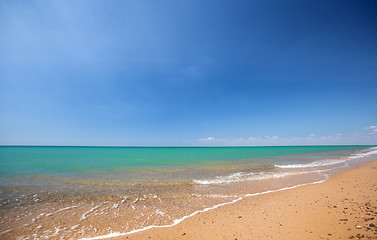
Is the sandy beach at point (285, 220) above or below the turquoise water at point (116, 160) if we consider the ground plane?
above

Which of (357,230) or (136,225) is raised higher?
(357,230)

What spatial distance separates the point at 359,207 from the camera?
21.5ft

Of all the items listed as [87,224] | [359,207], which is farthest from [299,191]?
[87,224]

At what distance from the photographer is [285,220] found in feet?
19.0

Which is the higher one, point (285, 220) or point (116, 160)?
point (285, 220)

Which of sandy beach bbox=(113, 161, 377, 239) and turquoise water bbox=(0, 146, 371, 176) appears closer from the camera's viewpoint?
sandy beach bbox=(113, 161, 377, 239)

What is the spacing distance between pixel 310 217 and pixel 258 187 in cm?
515

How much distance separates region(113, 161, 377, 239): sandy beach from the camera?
485cm

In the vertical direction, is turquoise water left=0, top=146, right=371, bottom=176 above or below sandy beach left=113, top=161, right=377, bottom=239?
below

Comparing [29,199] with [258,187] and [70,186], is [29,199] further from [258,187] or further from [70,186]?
[258,187]

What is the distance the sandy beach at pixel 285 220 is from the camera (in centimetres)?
485

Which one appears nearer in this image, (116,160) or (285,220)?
(285,220)

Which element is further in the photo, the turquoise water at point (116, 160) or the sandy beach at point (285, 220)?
the turquoise water at point (116, 160)

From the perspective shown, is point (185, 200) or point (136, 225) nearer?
point (136, 225)
